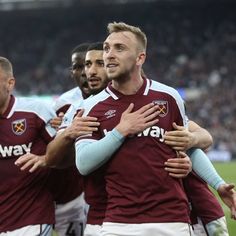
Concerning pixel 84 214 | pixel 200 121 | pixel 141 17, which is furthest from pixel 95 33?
pixel 84 214

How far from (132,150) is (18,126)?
116cm

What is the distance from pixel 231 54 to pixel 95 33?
8507 millimetres

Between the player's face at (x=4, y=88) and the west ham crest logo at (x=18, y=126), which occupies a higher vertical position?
the player's face at (x=4, y=88)

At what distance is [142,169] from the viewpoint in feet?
12.9

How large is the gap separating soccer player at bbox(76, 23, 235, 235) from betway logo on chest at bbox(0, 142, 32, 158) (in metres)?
0.82

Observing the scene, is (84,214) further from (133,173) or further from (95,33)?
(95,33)

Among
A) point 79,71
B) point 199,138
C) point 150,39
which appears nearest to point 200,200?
point 199,138

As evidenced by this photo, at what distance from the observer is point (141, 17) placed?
38.8m

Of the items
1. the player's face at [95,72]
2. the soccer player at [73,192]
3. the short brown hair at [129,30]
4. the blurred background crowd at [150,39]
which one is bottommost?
the soccer player at [73,192]

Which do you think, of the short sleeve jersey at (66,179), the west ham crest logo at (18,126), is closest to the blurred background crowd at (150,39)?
the short sleeve jersey at (66,179)

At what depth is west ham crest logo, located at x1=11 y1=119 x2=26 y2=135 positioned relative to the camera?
188 inches

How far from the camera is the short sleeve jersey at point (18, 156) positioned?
4766 mm

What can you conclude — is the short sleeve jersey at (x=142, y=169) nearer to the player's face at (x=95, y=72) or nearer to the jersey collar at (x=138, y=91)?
the jersey collar at (x=138, y=91)

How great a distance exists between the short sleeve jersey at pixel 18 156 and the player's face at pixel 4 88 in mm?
54
